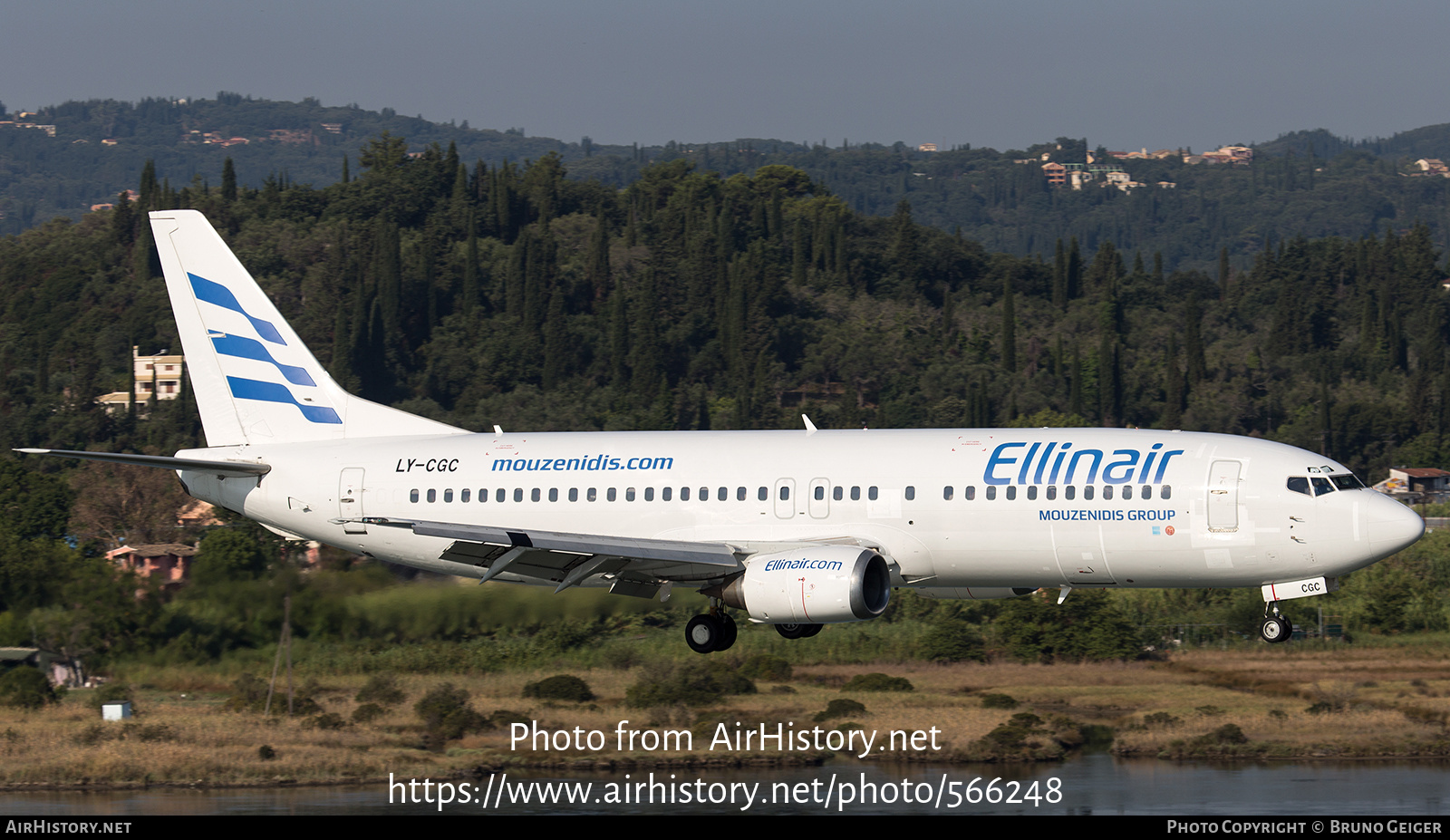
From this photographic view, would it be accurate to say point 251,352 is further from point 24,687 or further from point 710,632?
point 24,687

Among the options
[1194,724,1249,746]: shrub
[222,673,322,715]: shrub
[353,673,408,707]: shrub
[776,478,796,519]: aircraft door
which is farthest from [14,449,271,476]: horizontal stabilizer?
[1194,724,1249,746]: shrub

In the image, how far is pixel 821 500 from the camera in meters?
39.5

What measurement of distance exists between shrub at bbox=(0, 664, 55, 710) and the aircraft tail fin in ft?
114

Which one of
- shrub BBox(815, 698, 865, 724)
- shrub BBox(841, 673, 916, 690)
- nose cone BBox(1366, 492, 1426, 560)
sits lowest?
shrub BBox(815, 698, 865, 724)

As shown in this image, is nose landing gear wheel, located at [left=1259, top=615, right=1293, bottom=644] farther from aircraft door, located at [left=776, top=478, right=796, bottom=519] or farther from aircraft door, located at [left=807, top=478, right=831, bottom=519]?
aircraft door, located at [left=776, top=478, right=796, bottom=519]

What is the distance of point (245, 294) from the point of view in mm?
46062

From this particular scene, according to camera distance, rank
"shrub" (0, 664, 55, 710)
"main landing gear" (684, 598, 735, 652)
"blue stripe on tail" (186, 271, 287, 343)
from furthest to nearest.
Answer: "shrub" (0, 664, 55, 710), "blue stripe on tail" (186, 271, 287, 343), "main landing gear" (684, 598, 735, 652)

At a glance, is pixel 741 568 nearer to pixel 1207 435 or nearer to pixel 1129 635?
pixel 1207 435

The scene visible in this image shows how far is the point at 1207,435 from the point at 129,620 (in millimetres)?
42718

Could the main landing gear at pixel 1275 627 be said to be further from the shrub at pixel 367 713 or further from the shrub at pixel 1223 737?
the shrub at pixel 367 713

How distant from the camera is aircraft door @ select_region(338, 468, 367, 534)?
4406 cm

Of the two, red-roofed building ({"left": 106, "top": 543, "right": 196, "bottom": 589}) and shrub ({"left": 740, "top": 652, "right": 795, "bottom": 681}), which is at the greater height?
red-roofed building ({"left": 106, "top": 543, "right": 196, "bottom": 589})

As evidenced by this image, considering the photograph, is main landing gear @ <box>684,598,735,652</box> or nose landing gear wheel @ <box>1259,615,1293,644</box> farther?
main landing gear @ <box>684,598,735,652</box>
